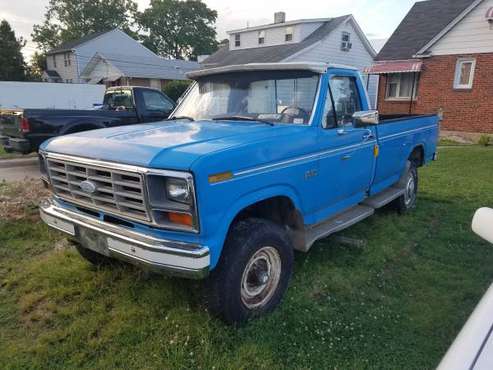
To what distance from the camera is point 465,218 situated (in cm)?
582

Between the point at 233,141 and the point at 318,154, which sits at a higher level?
the point at 233,141

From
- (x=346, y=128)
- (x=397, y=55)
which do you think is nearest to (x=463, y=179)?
(x=346, y=128)

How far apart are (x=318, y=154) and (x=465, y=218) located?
3550mm

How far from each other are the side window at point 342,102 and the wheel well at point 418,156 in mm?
2202

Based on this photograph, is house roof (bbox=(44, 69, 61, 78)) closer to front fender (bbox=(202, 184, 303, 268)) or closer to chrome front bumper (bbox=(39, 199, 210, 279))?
chrome front bumper (bbox=(39, 199, 210, 279))

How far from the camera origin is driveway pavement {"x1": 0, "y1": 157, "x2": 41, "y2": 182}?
823 cm

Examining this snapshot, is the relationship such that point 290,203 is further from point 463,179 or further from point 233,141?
point 463,179

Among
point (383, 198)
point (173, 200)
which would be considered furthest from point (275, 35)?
point (173, 200)

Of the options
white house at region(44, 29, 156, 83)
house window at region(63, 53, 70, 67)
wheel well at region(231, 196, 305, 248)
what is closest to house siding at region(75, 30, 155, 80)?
white house at region(44, 29, 156, 83)

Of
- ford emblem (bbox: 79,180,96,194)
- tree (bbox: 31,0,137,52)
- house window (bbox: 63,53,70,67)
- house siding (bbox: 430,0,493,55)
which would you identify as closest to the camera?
ford emblem (bbox: 79,180,96,194)

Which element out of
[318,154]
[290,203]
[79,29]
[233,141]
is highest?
[79,29]

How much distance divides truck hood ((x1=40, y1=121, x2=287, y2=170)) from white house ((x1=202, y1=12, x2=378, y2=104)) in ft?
66.7

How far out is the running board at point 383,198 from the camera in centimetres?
494

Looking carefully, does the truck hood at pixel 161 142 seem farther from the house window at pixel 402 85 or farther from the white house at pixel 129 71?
the white house at pixel 129 71
